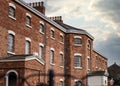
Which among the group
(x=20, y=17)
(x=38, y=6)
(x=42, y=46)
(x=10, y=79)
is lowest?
(x=10, y=79)

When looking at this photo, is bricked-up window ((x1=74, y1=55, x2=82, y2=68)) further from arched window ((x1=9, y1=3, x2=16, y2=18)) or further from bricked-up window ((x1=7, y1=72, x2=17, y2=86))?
bricked-up window ((x1=7, y1=72, x2=17, y2=86))

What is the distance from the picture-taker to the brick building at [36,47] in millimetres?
21406

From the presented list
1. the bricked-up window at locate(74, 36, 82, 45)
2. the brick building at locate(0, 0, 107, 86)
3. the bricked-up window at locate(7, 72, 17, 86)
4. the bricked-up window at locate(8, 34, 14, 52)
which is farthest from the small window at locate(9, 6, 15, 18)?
the bricked-up window at locate(74, 36, 82, 45)

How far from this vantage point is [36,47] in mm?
30188

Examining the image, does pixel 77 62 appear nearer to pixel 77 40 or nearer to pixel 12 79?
pixel 77 40

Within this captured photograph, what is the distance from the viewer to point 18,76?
20906 millimetres

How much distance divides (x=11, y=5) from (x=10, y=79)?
6583 millimetres

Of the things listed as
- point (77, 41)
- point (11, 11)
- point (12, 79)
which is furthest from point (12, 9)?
point (77, 41)

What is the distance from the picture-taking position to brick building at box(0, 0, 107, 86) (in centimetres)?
2141

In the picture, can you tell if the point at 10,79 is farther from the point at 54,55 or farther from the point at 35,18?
the point at 54,55

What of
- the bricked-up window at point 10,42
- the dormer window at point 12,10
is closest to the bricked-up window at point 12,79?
the bricked-up window at point 10,42

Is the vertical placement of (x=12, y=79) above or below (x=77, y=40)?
below

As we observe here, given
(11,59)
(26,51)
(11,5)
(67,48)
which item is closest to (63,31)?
(67,48)

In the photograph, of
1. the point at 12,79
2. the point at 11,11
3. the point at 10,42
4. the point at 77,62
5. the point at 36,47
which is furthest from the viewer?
the point at 77,62
